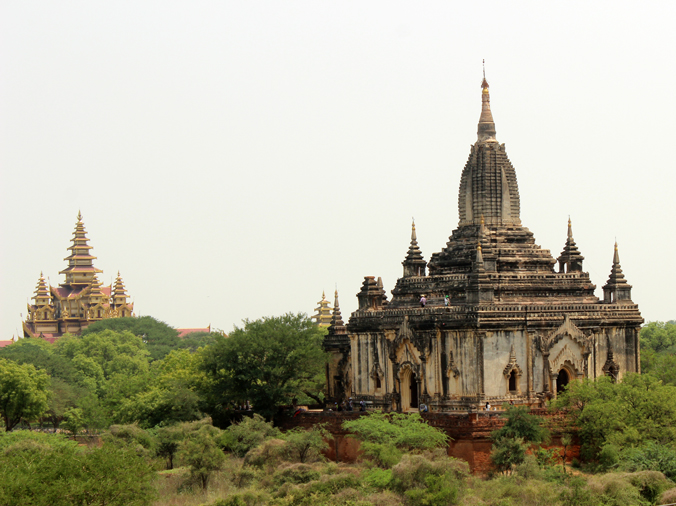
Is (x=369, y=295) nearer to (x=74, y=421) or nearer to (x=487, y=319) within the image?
(x=487, y=319)

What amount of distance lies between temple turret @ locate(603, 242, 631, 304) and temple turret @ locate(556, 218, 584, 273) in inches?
53.7

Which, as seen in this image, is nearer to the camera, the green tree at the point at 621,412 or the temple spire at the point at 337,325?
the green tree at the point at 621,412

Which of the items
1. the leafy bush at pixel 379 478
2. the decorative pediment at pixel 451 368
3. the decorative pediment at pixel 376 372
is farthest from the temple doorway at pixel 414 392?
the leafy bush at pixel 379 478

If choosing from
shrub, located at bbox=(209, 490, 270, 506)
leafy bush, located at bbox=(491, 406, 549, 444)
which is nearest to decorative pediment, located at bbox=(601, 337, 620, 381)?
leafy bush, located at bbox=(491, 406, 549, 444)

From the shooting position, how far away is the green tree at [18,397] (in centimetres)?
6468

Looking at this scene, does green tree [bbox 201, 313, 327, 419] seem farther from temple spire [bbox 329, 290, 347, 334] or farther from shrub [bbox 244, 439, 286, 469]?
shrub [bbox 244, 439, 286, 469]

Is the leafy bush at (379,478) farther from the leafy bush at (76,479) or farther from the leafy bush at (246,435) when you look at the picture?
the leafy bush at (246,435)

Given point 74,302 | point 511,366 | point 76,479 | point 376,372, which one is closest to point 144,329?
point 74,302

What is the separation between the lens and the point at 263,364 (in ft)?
184

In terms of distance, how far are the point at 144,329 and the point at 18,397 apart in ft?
231

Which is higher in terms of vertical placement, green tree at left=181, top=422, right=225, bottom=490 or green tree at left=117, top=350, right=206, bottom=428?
green tree at left=117, top=350, right=206, bottom=428

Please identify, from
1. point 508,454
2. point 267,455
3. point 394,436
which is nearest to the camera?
point 508,454

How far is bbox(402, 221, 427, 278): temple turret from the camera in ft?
186

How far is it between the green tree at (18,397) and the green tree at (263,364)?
39.0 feet
